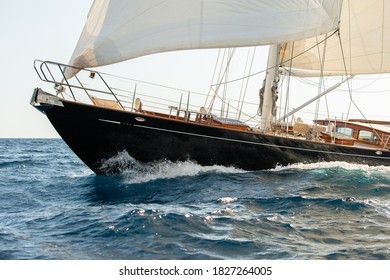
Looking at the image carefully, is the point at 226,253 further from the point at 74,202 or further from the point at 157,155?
the point at 157,155

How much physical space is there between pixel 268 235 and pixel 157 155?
6004 millimetres

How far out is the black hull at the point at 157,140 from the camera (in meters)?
11.8

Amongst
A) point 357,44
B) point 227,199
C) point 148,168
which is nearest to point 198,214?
point 227,199

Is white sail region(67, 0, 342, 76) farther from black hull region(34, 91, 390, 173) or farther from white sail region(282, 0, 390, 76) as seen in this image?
white sail region(282, 0, 390, 76)

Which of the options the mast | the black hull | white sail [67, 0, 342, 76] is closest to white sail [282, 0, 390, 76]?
the mast

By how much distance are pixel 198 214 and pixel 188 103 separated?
5.02 meters

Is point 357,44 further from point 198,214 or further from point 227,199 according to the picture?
point 198,214

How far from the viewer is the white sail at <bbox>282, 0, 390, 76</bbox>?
17.6 m

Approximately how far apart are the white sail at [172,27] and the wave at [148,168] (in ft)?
9.23

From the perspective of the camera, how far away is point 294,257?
19.4ft

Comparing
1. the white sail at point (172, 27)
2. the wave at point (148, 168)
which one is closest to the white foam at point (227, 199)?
the wave at point (148, 168)

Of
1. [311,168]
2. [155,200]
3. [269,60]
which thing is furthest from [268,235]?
[269,60]

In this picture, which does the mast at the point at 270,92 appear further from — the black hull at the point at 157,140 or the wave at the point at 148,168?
the wave at the point at 148,168

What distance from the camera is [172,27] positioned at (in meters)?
10.7
